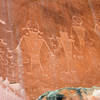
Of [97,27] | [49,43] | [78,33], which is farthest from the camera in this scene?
[97,27]

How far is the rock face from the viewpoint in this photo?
6.49 meters

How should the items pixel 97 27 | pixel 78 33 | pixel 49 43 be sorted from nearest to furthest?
1. pixel 49 43
2. pixel 78 33
3. pixel 97 27

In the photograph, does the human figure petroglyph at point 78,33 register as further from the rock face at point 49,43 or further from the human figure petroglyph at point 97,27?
the human figure petroglyph at point 97,27

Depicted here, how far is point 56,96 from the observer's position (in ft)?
5.11

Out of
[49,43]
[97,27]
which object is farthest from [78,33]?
[49,43]

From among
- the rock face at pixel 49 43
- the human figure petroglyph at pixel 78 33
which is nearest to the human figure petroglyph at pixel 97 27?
the rock face at pixel 49 43

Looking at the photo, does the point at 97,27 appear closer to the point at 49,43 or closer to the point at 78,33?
the point at 78,33

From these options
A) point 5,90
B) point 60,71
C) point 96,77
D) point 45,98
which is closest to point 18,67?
point 5,90

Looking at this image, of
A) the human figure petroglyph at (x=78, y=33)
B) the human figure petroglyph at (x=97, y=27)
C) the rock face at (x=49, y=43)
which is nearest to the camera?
the rock face at (x=49, y=43)

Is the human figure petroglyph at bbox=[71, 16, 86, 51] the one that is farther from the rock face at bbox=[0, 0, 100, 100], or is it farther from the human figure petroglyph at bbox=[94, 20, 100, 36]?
the human figure petroglyph at bbox=[94, 20, 100, 36]

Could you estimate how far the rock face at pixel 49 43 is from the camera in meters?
6.49

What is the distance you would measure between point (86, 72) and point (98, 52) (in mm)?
1217

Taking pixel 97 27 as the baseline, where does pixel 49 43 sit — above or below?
below

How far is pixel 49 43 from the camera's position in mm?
7555
